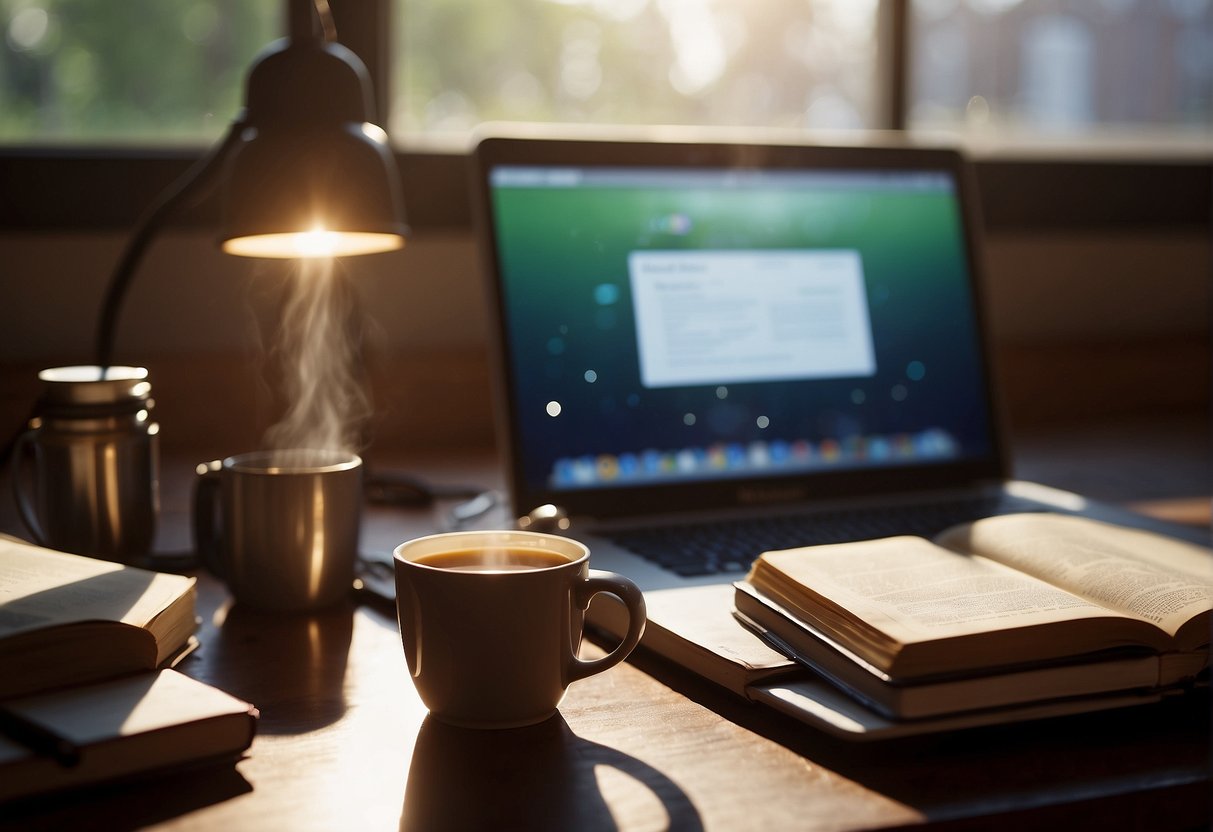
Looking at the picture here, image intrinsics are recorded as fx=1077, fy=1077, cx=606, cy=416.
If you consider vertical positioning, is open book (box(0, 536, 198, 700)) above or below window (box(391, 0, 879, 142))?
below

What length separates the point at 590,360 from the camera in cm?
94

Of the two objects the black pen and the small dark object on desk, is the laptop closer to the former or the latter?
the small dark object on desk

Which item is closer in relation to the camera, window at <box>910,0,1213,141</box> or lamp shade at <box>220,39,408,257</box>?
lamp shade at <box>220,39,408,257</box>

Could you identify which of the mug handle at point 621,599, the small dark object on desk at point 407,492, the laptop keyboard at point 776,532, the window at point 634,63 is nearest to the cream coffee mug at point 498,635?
the mug handle at point 621,599

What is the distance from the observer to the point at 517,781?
49 cm

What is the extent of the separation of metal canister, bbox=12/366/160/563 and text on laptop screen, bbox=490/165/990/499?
11.7 inches

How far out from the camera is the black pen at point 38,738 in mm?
449

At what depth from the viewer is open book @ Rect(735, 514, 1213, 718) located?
1.71 ft

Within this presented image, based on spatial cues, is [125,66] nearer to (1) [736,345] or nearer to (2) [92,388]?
(2) [92,388]

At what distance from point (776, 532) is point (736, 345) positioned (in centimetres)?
19

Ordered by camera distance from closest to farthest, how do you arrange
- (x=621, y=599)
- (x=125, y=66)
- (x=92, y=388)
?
(x=621, y=599) < (x=92, y=388) < (x=125, y=66)

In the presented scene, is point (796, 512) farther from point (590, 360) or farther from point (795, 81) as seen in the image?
point (795, 81)

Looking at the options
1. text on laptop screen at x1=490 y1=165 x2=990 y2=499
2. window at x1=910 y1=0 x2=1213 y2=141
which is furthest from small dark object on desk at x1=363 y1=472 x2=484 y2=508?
window at x1=910 y1=0 x2=1213 y2=141

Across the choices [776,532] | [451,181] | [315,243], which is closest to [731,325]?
[776,532]
